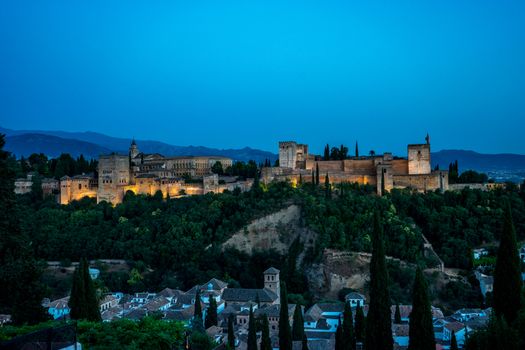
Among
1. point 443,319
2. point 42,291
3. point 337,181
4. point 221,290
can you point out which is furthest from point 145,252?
point 42,291

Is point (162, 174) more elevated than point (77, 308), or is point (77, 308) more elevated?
point (162, 174)

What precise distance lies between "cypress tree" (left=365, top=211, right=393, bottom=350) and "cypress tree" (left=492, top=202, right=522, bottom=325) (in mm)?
3220

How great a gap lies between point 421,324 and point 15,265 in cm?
1102

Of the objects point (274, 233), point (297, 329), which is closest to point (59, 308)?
point (297, 329)

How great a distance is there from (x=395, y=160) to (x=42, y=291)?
50.2m

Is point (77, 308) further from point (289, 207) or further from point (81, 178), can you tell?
point (81, 178)

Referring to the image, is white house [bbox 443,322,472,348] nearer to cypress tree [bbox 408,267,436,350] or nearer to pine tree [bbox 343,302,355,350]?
pine tree [bbox 343,302,355,350]

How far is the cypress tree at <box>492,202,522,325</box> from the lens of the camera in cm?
1731

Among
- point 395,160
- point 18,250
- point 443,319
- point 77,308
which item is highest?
point 395,160

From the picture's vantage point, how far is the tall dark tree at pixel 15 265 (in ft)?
47.8

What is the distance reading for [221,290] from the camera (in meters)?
43.9

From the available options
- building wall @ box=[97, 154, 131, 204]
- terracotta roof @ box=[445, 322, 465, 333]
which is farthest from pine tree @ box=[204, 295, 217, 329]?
building wall @ box=[97, 154, 131, 204]

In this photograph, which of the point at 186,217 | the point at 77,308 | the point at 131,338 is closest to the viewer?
the point at 131,338

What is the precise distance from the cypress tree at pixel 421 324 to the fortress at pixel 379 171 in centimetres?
4030
